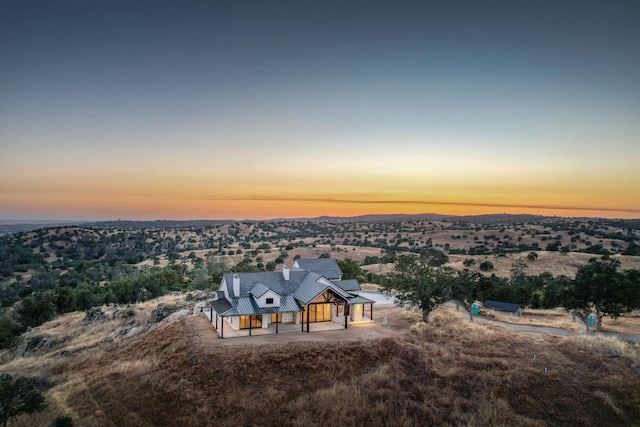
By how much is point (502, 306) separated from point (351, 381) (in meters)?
32.1

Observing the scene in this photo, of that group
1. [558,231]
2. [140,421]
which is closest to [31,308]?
[140,421]

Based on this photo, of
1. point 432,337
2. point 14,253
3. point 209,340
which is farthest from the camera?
point 14,253

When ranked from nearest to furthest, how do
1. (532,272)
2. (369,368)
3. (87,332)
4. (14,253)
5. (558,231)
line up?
(369,368) < (87,332) < (532,272) < (14,253) < (558,231)

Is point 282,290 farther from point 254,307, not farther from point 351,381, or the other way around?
point 351,381

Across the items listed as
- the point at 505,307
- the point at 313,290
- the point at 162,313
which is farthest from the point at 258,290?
the point at 505,307

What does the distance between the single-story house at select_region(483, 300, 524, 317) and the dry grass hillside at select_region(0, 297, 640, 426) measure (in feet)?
53.3

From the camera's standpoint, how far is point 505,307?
48.0 m

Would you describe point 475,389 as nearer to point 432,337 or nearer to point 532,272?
point 432,337

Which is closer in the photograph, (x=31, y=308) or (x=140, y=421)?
(x=140, y=421)

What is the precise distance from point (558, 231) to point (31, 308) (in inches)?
6245

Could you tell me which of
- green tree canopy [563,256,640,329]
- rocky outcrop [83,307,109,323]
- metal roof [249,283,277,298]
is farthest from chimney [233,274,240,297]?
green tree canopy [563,256,640,329]

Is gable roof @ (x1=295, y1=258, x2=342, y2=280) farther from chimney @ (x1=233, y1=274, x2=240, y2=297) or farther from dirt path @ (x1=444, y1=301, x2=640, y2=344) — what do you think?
dirt path @ (x1=444, y1=301, x2=640, y2=344)

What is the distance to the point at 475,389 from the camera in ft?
75.8

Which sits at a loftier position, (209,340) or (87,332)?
(209,340)
